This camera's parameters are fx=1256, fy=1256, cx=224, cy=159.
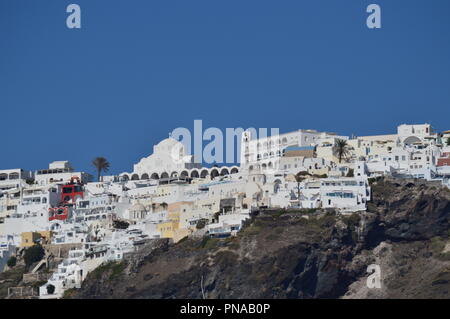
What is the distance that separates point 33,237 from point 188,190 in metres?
14.4

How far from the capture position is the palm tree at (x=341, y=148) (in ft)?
376

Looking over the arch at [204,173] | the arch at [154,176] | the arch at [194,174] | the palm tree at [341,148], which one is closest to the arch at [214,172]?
the arch at [204,173]

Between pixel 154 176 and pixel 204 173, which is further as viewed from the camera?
pixel 154 176

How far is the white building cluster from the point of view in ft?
327

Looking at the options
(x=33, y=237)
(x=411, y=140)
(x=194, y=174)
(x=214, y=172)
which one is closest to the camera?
(x=33, y=237)

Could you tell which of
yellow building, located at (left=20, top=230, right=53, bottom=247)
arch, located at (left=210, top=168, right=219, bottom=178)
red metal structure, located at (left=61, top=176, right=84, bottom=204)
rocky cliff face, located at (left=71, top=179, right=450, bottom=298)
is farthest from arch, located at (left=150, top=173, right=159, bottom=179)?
rocky cliff face, located at (left=71, top=179, right=450, bottom=298)

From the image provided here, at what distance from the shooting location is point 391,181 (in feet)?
330

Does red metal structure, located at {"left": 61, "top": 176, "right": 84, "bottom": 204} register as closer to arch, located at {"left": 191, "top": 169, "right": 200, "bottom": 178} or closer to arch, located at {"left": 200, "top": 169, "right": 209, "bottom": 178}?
arch, located at {"left": 191, "top": 169, "right": 200, "bottom": 178}

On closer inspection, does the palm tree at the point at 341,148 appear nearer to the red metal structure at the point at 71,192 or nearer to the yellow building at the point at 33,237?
the red metal structure at the point at 71,192

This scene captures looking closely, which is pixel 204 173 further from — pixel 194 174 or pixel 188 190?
pixel 188 190

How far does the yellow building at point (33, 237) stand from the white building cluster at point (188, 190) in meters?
0.10

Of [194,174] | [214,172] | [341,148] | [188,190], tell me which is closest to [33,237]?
[188,190]

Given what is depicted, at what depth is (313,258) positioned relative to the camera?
306ft
